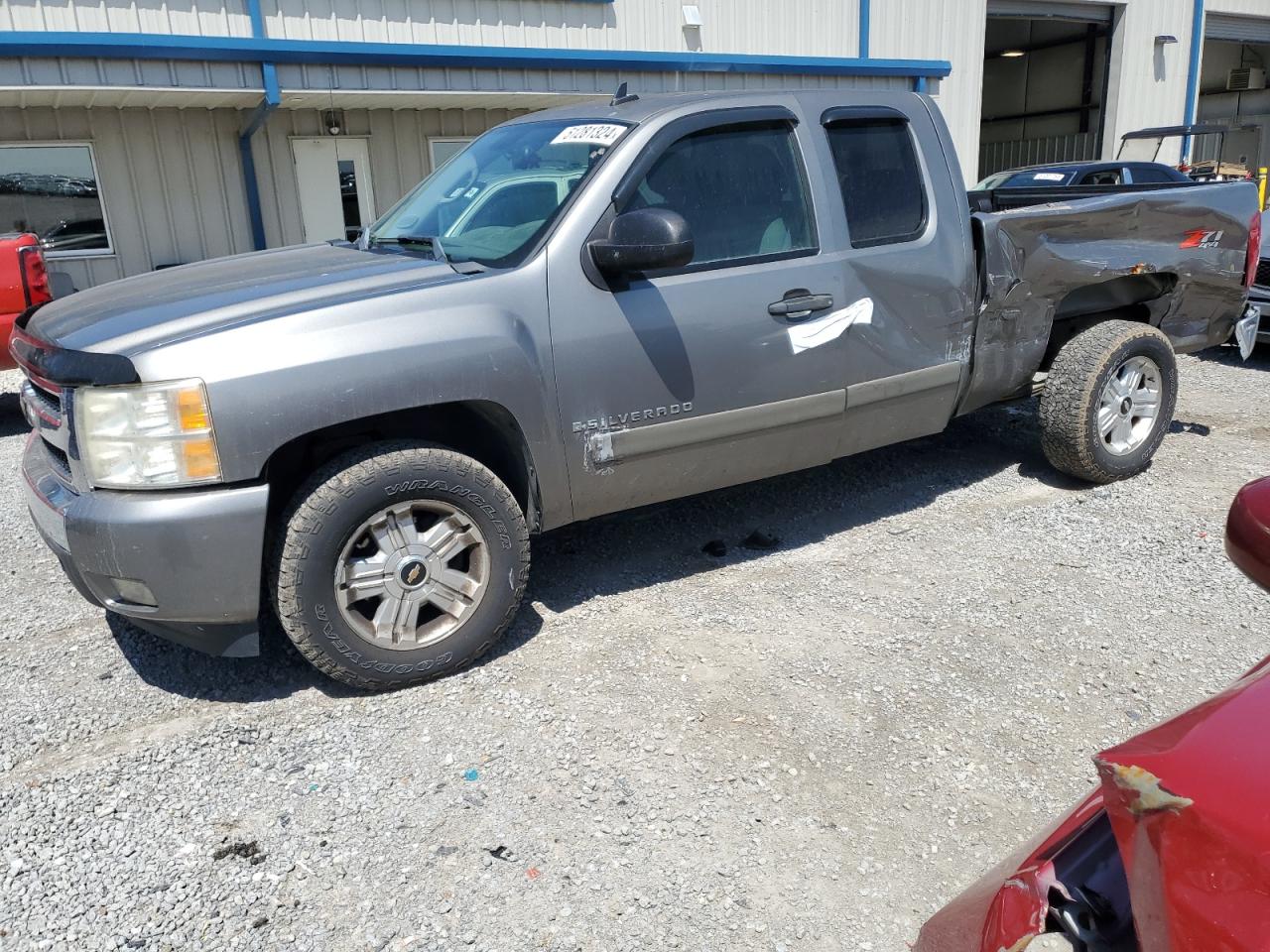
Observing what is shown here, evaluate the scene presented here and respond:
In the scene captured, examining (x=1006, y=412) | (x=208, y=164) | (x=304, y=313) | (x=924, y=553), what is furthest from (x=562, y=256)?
(x=208, y=164)

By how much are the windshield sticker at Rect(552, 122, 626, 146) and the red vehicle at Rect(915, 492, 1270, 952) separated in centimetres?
294

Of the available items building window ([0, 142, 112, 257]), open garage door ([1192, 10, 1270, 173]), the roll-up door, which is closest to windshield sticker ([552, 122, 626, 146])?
building window ([0, 142, 112, 257])

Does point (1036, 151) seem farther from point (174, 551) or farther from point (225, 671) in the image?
point (174, 551)

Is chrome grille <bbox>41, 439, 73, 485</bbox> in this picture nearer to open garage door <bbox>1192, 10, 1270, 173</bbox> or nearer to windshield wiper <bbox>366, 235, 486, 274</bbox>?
windshield wiper <bbox>366, 235, 486, 274</bbox>

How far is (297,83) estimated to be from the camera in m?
10.3

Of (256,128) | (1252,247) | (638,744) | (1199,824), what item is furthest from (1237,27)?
(1199,824)

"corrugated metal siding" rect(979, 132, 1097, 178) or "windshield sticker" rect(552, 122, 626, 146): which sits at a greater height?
"windshield sticker" rect(552, 122, 626, 146)

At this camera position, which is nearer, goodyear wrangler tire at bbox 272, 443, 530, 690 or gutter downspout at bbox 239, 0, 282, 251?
goodyear wrangler tire at bbox 272, 443, 530, 690

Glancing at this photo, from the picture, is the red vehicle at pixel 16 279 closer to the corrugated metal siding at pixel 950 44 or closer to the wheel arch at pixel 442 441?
the wheel arch at pixel 442 441

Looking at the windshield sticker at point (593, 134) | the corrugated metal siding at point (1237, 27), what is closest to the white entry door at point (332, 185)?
the windshield sticker at point (593, 134)

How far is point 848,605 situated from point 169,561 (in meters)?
2.45

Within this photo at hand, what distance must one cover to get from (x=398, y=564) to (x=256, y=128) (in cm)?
971

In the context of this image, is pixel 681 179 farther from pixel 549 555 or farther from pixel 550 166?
pixel 549 555

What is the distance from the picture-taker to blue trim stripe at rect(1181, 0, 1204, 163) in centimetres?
1948
